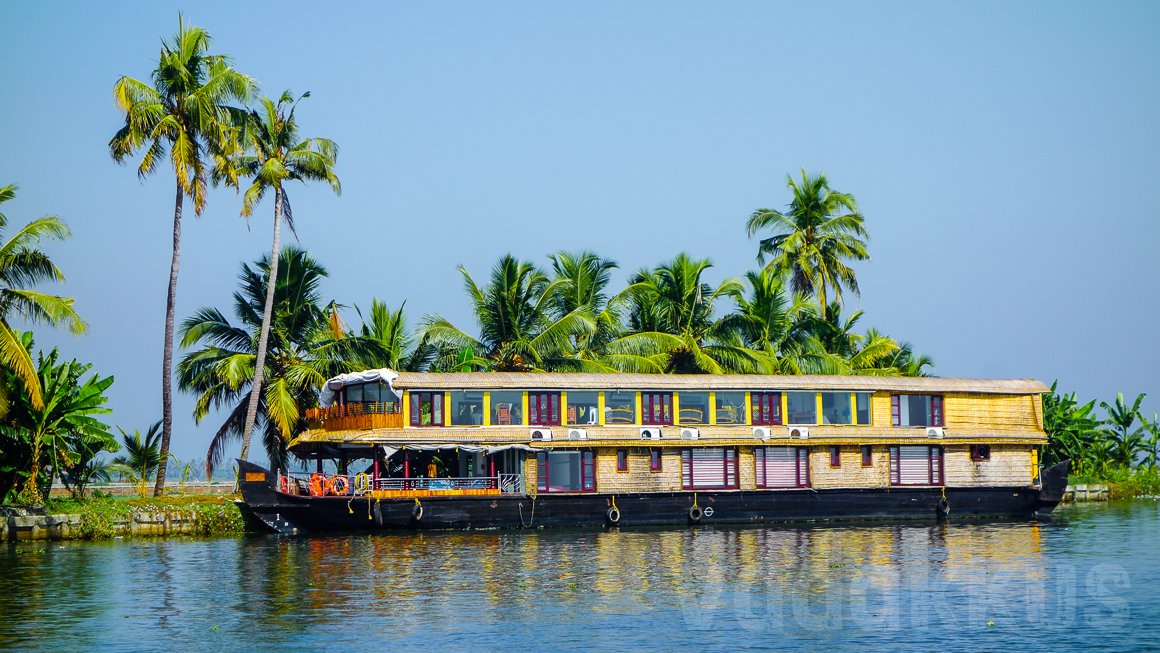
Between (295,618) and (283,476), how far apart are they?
13.8 m

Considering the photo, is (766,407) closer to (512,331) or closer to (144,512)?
(512,331)

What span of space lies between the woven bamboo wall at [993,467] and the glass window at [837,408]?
11.3 ft

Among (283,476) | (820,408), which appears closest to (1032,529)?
(820,408)

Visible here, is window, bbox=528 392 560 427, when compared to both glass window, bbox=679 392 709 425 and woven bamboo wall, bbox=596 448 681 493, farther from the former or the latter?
glass window, bbox=679 392 709 425

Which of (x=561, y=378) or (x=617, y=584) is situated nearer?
(x=617, y=584)

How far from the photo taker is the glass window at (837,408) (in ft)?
129

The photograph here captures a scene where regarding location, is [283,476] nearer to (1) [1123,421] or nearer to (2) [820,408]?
(2) [820,408]

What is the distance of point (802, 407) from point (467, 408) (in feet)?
34.1

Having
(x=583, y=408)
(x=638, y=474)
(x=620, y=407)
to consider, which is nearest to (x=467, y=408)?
(x=583, y=408)

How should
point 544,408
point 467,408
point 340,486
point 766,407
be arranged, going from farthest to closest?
point 766,407, point 544,408, point 467,408, point 340,486

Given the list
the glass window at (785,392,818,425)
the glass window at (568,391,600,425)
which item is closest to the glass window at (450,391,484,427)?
the glass window at (568,391,600,425)

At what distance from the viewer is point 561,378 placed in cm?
3712

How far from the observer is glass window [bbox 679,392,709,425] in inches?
1512

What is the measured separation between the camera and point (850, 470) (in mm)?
39156
